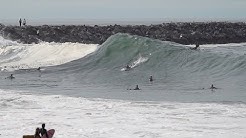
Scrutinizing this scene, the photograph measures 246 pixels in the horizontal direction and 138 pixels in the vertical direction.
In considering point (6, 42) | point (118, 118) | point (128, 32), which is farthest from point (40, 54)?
point (118, 118)

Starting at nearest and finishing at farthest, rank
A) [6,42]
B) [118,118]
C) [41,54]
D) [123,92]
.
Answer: [118,118] → [123,92] → [41,54] → [6,42]

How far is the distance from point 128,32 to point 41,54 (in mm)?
14358

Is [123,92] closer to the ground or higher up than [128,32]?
closer to the ground

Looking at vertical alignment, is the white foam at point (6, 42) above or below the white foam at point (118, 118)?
below

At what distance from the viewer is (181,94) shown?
71.2ft

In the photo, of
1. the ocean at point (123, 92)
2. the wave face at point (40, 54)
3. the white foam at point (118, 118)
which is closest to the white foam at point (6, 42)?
the wave face at point (40, 54)

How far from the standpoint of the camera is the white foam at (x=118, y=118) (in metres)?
14.1

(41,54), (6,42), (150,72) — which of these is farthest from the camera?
(6,42)

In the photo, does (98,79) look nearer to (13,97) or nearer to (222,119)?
(13,97)

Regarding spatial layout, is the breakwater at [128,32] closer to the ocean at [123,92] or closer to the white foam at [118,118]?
the ocean at [123,92]

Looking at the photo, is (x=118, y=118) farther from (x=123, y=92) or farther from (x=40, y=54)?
(x=40, y=54)

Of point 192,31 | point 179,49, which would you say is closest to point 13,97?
point 179,49

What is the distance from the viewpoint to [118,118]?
16047 mm

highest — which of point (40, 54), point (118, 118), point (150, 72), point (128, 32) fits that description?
point (128, 32)
